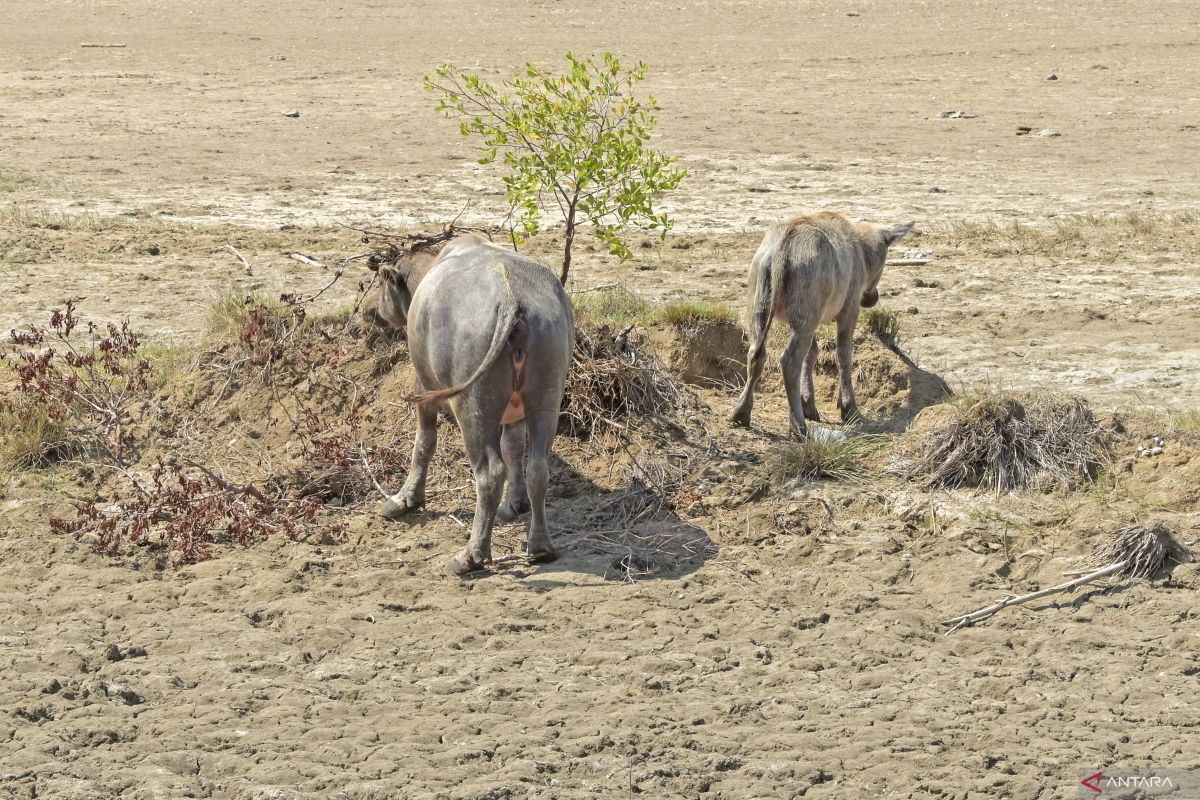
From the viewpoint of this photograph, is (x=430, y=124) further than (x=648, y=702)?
Yes

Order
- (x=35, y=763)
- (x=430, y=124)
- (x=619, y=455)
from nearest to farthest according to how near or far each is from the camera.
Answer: (x=35, y=763)
(x=619, y=455)
(x=430, y=124)

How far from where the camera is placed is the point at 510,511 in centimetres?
766

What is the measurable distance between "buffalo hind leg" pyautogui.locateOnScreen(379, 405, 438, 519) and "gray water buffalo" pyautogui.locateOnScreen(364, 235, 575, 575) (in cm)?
40

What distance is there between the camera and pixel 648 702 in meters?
5.86

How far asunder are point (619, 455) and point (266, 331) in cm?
255

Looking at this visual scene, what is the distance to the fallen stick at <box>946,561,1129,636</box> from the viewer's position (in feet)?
21.4

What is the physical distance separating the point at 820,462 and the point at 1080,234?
21.5ft

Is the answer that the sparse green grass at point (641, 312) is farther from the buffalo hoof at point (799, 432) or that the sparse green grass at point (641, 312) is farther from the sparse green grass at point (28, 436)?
the sparse green grass at point (28, 436)

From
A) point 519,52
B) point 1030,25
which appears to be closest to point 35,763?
point 519,52

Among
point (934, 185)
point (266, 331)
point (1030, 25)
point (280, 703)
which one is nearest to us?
point (280, 703)

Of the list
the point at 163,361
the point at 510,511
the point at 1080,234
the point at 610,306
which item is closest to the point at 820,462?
the point at 510,511

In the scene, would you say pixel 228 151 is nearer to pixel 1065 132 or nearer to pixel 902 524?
pixel 1065 132

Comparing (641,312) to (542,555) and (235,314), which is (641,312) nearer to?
(235,314)

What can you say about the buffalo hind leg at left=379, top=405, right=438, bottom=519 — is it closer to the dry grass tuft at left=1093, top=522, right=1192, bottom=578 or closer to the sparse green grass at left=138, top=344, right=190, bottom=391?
the sparse green grass at left=138, top=344, right=190, bottom=391
